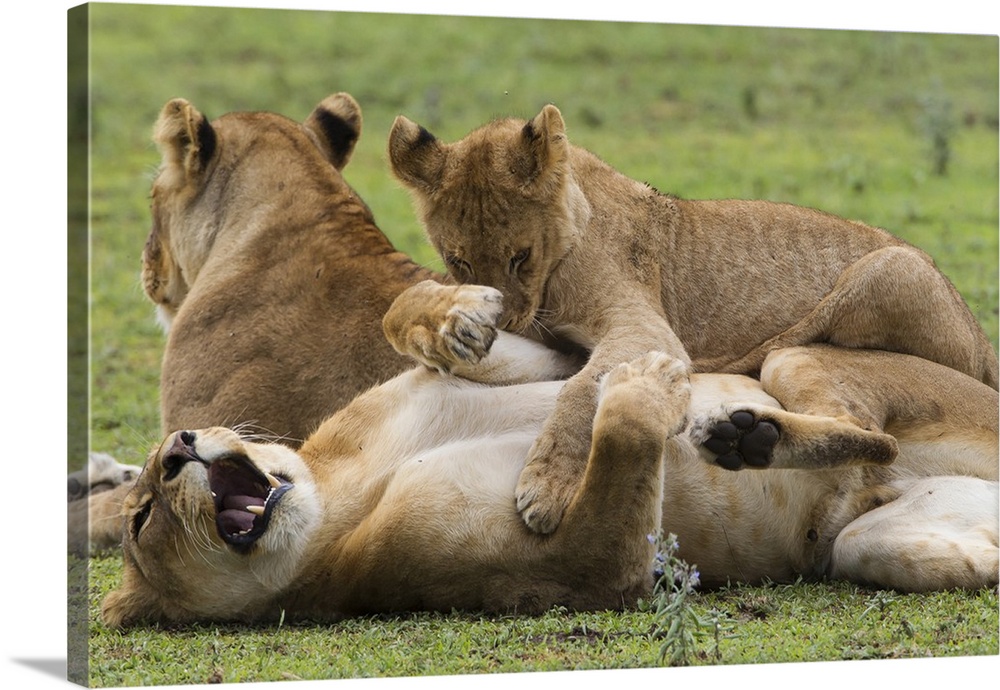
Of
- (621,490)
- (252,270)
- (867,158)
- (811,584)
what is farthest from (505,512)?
(867,158)

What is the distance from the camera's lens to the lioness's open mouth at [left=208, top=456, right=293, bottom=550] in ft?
17.1

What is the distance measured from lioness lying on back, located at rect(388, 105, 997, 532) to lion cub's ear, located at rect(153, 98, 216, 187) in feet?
3.10

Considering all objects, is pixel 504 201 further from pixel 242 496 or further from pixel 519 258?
pixel 242 496

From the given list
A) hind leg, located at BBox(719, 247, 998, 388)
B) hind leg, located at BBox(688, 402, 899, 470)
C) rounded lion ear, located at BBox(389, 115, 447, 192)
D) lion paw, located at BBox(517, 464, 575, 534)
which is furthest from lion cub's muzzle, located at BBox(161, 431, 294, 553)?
hind leg, located at BBox(719, 247, 998, 388)

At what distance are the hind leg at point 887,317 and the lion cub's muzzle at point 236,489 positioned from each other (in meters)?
1.79

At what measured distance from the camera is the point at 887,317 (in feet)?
19.7

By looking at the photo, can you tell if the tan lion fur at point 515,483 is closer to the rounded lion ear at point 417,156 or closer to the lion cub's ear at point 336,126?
the rounded lion ear at point 417,156

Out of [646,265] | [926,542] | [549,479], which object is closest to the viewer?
[549,479]

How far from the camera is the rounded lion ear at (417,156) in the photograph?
5926mm

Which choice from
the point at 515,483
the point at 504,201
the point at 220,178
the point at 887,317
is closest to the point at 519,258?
the point at 504,201

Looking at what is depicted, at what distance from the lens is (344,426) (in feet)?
18.6

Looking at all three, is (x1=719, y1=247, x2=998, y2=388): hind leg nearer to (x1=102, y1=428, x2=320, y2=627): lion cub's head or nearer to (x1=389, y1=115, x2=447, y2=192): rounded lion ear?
(x1=389, y1=115, x2=447, y2=192): rounded lion ear

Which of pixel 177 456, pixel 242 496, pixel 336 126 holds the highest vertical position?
pixel 336 126

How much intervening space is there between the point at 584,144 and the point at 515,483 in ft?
15.6
